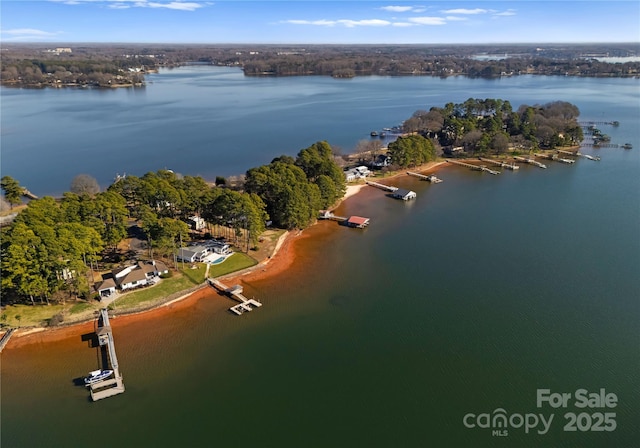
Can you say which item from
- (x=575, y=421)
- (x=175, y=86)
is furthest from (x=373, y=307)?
(x=175, y=86)

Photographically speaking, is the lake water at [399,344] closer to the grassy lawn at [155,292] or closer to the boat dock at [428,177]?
the grassy lawn at [155,292]

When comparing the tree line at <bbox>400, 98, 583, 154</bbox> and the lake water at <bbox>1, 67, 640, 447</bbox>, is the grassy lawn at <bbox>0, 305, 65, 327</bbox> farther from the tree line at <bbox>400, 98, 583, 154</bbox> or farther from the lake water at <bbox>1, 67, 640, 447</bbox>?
the tree line at <bbox>400, 98, 583, 154</bbox>

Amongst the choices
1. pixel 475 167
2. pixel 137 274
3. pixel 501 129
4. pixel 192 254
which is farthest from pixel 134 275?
pixel 501 129

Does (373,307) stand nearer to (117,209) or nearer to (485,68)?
(117,209)

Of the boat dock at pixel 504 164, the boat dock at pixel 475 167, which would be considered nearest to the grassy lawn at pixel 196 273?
the boat dock at pixel 475 167

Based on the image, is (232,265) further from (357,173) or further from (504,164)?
(504,164)

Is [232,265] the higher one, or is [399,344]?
[232,265]

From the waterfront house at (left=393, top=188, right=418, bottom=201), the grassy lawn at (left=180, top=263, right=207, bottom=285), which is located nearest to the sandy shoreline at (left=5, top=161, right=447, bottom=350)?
the grassy lawn at (left=180, top=263, right=207, bottom=285)
